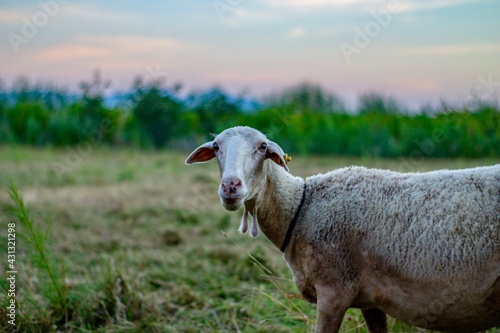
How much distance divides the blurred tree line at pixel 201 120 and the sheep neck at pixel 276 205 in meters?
8.89

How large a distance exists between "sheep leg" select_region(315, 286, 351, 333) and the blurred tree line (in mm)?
9189

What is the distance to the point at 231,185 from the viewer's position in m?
3.20

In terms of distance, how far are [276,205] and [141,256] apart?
3465 millimetres

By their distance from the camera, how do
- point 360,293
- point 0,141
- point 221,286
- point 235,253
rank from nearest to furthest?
1. point 360,293
2. point 221,286
3. point 235,253
4. point 0,141

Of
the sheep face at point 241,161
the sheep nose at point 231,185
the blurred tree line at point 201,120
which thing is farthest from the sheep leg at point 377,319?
the blurred tree line at point 201,120

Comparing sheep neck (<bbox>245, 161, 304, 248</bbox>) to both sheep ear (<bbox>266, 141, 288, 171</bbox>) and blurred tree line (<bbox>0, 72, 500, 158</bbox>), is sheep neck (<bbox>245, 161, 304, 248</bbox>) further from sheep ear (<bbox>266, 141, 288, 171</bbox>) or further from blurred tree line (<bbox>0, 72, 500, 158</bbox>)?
blurred tree line (<bbox>0, 72, 500, 158</bbox>)

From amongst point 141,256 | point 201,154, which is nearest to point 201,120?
point 141,256

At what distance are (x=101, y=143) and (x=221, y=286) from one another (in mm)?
11520

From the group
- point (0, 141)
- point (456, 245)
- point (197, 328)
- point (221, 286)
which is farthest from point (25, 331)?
point (0, 141)

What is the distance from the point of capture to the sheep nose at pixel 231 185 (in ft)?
10.5

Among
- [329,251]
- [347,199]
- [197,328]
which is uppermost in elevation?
[347,199]

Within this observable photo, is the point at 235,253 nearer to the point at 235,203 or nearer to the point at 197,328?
the point at 197,328

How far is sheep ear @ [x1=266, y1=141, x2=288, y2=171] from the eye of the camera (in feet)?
11.5

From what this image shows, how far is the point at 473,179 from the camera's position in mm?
3260
